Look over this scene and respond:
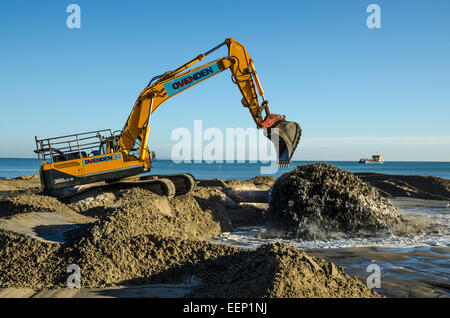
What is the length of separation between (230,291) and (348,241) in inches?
202

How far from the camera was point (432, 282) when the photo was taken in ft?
18.2

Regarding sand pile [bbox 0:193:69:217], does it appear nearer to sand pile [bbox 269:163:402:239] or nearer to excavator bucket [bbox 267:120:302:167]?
sand pile [bbox 269:163:402:239]

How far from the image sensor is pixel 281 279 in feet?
14.2

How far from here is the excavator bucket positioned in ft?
39.6

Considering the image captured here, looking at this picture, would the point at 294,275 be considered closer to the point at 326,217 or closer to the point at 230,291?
the point at 230,291

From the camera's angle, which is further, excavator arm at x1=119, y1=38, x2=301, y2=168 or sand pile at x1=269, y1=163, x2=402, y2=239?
excavator arm at x1=119, y1=38, x2=301, y2=168

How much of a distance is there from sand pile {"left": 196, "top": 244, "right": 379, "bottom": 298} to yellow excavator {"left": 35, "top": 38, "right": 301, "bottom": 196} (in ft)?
23.2

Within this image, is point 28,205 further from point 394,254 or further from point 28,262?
point 394,254

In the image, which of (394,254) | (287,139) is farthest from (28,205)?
(394,254)

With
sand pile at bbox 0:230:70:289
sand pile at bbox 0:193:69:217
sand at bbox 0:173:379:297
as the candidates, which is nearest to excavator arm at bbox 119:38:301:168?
sand pile at bbox 0:193:69:217

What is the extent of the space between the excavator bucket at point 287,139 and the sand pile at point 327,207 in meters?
1.11

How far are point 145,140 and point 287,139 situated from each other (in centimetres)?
442

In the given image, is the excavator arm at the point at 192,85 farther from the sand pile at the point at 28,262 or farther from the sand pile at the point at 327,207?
the sand pile at the point at 28,262
